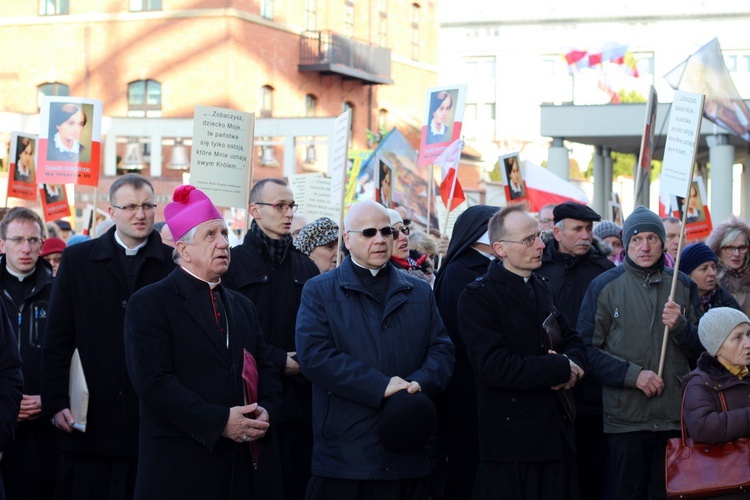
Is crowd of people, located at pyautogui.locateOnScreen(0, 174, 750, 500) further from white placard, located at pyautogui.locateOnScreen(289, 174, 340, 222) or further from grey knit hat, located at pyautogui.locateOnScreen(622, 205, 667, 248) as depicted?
white placard, located at pyautogui.locateOnScreen(289, 174, 340, 222)

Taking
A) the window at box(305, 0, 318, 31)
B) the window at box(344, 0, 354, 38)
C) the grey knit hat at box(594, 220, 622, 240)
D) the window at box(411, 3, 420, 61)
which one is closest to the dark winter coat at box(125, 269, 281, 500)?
the grey knit hat at box(594, 220, 622, 240)

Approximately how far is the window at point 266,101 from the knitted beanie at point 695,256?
37862 millimetres

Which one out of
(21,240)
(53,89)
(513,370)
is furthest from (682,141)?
(53,89)

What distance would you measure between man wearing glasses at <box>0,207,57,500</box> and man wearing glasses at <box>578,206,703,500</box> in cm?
337

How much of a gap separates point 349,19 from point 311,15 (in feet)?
7.95

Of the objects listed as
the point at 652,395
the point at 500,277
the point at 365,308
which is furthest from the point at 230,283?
the point at 652,395

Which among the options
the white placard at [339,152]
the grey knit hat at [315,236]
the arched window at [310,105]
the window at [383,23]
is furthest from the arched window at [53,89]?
the grey knit hat at [315,236]

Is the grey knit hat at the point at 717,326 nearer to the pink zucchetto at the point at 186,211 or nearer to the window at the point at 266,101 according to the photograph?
the pink zucchetto at the point at 186,211

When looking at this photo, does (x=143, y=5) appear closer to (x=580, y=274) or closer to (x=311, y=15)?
(x=311, y=15)

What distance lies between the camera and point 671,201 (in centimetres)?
1128

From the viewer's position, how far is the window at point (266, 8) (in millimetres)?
44875

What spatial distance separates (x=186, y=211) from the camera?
5633 millimetres

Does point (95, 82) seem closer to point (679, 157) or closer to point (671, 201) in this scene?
point (671, 201)

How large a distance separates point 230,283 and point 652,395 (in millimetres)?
2589
